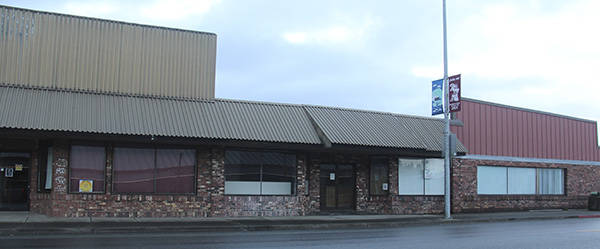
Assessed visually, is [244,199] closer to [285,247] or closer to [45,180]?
[45,180]

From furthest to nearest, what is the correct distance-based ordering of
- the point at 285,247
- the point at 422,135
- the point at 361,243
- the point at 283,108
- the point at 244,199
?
the point at 422,135 < the point at 283,108 < the point at 244,199 < the point at 361,243 < the point at 285,247

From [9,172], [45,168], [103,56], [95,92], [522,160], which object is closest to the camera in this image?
[45,168]

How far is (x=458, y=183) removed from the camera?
2736cm

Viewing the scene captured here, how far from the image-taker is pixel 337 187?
81.9 ft

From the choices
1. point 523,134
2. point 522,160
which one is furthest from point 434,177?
point 523,134

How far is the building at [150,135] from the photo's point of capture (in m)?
19.1

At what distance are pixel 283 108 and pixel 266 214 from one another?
435 centimetres

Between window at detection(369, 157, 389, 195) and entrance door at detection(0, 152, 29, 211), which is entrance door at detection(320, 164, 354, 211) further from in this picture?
entrance door at detection(0, 152, 29, 211)

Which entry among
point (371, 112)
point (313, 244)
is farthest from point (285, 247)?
point (371, 112)

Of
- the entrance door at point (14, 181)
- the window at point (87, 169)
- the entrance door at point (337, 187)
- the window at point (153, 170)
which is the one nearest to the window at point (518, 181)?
the entrance door at point (337, 187)

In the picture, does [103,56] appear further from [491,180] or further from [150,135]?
[491,180]

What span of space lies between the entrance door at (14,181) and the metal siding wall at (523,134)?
18.5 m

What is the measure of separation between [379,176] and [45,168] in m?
13.5

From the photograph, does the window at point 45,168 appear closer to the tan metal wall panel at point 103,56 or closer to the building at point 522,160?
the tan metal wall panel at point 103,56
